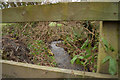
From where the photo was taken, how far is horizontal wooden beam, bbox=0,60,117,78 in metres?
1.19

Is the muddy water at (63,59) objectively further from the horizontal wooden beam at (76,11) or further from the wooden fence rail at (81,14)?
the horizontal wooden beam at (76,11)

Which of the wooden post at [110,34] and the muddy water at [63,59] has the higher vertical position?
the wooden post at [110,34]

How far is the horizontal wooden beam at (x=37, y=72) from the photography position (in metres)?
1.19

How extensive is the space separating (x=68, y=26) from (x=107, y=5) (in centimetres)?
142

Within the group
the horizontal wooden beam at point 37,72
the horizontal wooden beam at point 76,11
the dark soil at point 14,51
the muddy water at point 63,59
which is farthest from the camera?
the dark soil at point 14,51

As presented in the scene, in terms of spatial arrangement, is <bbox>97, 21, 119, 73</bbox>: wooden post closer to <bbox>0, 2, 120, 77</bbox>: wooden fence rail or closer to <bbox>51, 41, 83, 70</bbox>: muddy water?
<bbox>0, 2, 120, 77</bbox>: wooden fence rail

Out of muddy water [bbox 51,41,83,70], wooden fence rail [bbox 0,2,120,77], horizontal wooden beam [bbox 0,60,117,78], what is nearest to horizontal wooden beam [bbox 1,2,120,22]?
wooden fence rail [bbox 0,2,120,77]

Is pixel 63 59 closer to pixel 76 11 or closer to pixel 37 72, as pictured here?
pixel 37 72

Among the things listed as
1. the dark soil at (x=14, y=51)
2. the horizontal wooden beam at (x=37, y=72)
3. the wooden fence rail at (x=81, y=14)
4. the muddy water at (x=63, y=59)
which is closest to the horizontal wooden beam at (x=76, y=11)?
the wooden fence rail at (x=81, y=14)

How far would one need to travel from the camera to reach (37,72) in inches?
53.2

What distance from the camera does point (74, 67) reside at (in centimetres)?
198

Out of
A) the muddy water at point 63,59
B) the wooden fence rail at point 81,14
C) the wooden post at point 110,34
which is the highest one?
the wooden fence rail at point 81,14

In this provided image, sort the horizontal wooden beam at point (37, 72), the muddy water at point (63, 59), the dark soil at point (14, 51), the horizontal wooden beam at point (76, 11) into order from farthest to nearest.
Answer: the dark soil at point (14, 51) → the muddy water at point (63, 59) → the horizontal wooden beam at point (37, 72) → the horizontal wooden beam at point (76, 11)

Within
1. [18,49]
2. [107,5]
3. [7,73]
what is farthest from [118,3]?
[18,49]
